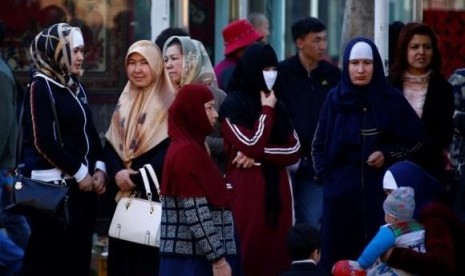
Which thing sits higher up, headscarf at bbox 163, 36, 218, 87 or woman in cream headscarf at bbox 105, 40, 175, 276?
headscarf at bbox 163, 36, 218, 87

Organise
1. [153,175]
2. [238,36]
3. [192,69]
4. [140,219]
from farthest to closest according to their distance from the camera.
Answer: [238,36]
[192,69]
[153,175]
[140,219]

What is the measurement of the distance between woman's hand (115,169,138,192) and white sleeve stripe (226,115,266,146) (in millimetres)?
702

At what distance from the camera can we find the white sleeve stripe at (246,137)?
1130cm

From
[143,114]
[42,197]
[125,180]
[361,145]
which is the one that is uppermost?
[143,114]

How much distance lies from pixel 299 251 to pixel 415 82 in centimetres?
256

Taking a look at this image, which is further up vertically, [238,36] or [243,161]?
[238,36]

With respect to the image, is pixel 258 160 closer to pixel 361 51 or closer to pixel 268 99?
pixel 268 99

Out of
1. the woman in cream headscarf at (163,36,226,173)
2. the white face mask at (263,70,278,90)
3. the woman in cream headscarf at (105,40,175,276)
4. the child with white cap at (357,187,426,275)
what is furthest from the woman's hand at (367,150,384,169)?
the woman in cream headscarf at (105,40,175,276)

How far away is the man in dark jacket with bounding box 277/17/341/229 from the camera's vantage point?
42.2 ft

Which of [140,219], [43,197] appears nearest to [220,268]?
[140,219]

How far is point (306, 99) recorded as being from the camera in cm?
1298

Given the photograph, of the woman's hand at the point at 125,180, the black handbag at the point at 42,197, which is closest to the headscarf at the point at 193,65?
the woman's hand at the point at 125,180

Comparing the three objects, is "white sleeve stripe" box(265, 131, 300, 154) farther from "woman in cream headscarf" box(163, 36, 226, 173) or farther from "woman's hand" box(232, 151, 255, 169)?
"woman in cream headscarf" box(163, 36, 226, 173)

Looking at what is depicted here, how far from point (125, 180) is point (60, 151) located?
468mm
